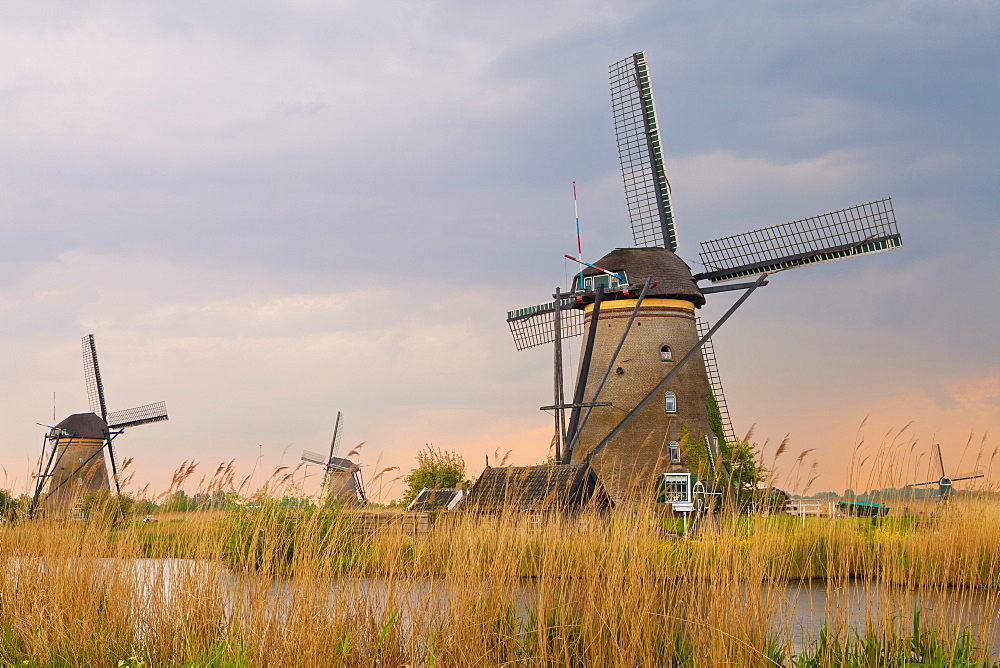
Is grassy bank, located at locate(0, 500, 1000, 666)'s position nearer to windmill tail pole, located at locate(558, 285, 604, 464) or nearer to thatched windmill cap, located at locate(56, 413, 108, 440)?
windmill tail pole, located at locate(558, 285, 604, 464)

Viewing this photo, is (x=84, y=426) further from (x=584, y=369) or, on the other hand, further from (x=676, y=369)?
(x=676, y=369)

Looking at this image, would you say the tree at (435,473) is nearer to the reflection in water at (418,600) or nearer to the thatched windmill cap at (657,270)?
the thatched windmill cap at (657,270)

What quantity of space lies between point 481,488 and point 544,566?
1239 centimetres

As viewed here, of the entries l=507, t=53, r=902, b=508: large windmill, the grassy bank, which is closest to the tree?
l=507, t=53, r=902, b=508: large windmill

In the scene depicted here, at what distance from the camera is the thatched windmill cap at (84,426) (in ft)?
117

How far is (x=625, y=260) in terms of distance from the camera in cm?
2184

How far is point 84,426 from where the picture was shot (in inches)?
1411

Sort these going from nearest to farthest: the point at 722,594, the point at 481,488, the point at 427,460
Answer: the point at 722,594 < the point at 481,488 < the point at 427,460

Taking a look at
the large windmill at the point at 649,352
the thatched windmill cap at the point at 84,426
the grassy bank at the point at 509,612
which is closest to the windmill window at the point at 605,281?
the large windmill at the point at 649,352

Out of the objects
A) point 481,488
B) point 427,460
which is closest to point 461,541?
point 481,488

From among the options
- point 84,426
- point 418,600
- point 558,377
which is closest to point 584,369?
point 558,377

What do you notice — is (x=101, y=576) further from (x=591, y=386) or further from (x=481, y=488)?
(x=591, y=386)

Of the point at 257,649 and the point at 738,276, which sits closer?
the point at 257,649

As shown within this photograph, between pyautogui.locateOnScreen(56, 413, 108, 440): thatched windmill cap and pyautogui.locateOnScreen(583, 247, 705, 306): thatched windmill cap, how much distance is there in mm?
23055
